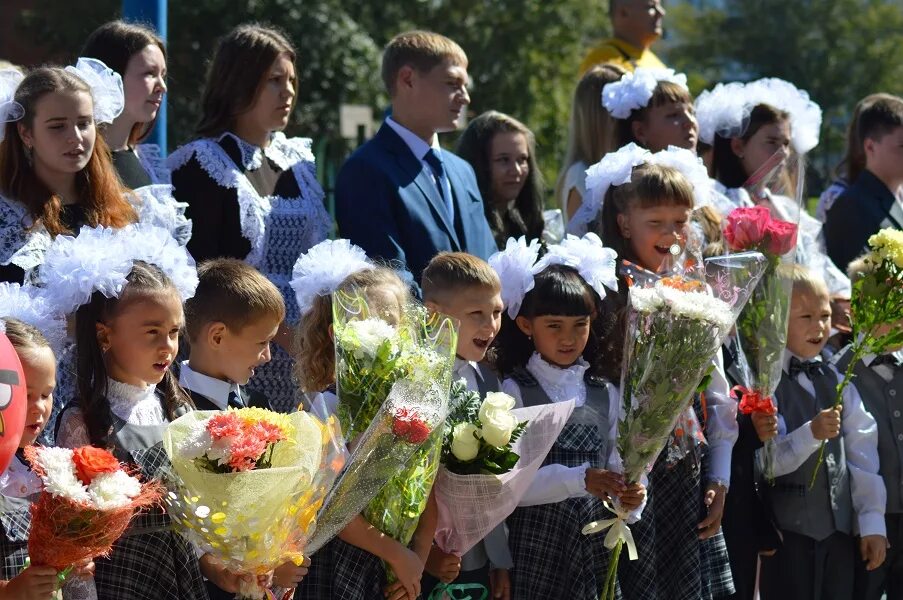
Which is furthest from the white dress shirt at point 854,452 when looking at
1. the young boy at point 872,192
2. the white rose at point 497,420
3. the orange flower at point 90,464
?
the orange flower at point 90,464

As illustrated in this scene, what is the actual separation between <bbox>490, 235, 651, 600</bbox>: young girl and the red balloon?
1834 millimetres

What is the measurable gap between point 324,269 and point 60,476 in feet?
5.19

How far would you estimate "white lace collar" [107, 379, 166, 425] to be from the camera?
3.81 metres

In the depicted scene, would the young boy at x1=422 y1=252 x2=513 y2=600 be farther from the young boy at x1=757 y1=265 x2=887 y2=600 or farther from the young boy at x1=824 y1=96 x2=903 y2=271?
the young boy at x1=824 y1=96 x2=903 y2=271

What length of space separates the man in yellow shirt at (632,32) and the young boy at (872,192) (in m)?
1.29

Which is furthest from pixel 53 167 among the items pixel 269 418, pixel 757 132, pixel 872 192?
pixel 872 192

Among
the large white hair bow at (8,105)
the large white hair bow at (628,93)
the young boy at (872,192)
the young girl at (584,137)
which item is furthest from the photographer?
the young boy at (872,192)

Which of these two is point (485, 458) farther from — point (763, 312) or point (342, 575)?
point (763, 312)

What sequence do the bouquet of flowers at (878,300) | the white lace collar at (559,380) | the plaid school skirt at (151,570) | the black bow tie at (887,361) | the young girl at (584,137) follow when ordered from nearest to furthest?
the plaid school skirt at (151,570)
the white lace collar at (559,380)
the bouquet of flowers at (878,300)
the black bow tie at (887,361)
the young girl at (584,137)

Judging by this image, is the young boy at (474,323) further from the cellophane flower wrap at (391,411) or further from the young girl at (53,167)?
the young girl at (53,167)

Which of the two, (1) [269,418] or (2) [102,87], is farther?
(2) [102,87]

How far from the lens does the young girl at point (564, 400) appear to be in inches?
176

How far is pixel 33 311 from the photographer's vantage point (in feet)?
12.2

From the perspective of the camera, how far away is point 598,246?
16.2 ft
